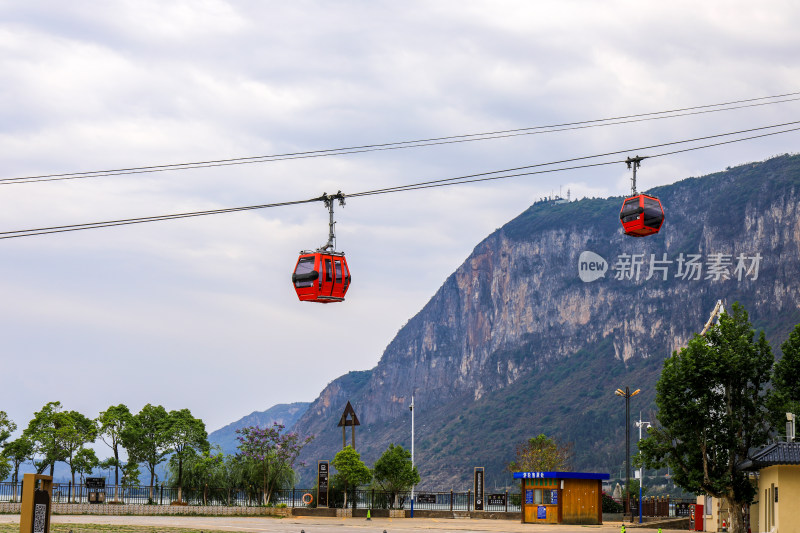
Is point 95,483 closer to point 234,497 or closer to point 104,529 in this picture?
point 234,497

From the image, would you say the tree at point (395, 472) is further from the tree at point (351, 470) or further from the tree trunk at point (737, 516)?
the tree trunk at point (737, 516)

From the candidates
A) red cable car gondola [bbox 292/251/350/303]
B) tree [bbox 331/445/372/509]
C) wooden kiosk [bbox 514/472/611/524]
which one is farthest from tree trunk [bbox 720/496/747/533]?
tree [bbox 331/445/372/509]

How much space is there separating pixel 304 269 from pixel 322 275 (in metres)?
0.68

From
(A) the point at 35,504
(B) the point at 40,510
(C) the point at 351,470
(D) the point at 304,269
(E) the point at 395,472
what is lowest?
(E) the point at 395,472

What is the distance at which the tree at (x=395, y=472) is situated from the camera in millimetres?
61219

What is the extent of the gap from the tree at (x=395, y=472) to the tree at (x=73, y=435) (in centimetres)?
1885

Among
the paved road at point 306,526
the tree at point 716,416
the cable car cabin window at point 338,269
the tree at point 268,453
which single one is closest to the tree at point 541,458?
the tree at point 268,453

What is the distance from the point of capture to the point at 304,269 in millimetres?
29156

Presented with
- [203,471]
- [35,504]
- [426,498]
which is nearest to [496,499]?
[426,498]

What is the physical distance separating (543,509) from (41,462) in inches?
1280

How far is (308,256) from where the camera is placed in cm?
2922

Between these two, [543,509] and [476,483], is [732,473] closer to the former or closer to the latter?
[543,509]

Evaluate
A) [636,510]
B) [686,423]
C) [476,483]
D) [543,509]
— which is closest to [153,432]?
[476,483]

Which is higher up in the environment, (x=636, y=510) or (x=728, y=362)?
(x=728, y=362)
